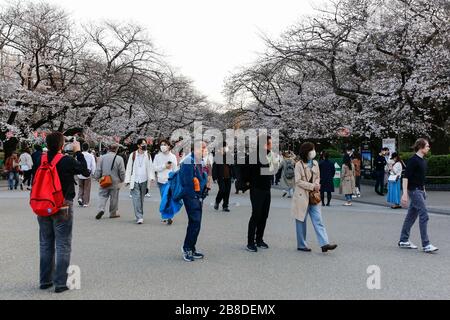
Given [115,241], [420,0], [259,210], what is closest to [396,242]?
[259,210]

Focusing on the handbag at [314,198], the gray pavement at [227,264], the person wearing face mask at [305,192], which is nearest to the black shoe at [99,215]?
the gray pavement at [227,264]

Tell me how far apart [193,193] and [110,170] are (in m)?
5.21

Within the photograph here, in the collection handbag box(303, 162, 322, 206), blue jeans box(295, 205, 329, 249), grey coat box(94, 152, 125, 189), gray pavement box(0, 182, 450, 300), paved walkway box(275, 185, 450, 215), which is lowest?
gray pavement box(0, 182, 450, 300)

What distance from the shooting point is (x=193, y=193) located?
703 centimetres

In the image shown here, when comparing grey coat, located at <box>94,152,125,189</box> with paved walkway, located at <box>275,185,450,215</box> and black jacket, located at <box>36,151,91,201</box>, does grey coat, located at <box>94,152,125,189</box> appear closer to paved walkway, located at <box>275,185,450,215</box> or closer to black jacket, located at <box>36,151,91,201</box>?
black jacket, located at <box>36,151,91,201</box>

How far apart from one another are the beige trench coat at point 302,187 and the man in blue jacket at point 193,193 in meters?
1.44

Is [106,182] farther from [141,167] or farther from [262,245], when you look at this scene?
[262,245]

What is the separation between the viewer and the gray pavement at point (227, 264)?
519 cm

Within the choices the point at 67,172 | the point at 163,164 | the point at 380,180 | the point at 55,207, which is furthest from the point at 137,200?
the point at 380,180

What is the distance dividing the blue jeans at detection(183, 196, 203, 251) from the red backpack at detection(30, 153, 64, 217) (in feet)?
6.93

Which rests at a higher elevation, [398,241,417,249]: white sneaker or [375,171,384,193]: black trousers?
[375,171,384,193]: black trousers

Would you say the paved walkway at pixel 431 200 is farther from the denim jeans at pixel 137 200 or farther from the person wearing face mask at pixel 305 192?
the denim jeans at pixel 137 200

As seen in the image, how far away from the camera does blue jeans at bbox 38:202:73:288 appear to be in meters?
5.23

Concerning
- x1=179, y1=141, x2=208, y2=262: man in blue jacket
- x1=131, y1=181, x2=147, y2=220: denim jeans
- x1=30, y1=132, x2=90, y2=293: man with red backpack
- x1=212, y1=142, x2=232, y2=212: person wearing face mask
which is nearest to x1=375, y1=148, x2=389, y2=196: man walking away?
x1=212, y1=142, x2=232, y2=212: person wearing face mask
